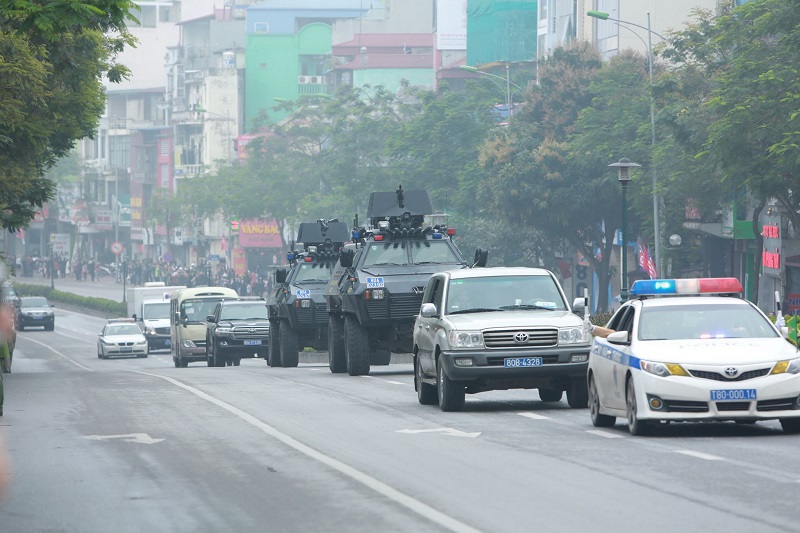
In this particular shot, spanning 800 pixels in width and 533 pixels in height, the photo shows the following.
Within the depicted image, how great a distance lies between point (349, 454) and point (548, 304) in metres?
6.11

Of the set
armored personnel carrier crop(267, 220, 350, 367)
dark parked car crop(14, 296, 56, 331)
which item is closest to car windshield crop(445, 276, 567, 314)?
armored personnel carrier crop(267, 220, 350, 367)

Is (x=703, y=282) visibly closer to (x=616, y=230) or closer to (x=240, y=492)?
(x=240, y=492)

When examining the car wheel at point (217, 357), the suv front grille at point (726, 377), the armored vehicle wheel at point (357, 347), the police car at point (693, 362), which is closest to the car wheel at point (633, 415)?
the police car at point (693, 362)

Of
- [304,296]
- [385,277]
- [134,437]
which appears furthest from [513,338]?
[304,296]

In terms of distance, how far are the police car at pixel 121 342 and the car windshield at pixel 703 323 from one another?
4646 cm

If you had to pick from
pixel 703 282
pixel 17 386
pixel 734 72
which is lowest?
pixel 17 386

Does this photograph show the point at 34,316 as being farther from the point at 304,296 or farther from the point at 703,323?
the point at 703,323

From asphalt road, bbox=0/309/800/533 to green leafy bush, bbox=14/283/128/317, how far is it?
70190 millimetres

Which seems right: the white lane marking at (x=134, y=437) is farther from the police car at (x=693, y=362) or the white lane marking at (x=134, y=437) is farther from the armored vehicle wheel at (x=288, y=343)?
the armored vehicle wheel at (x=288, y=343)

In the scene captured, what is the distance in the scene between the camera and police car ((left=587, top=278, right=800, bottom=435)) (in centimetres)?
1523

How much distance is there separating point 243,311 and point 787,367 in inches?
1139

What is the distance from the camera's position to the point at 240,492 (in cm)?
1224

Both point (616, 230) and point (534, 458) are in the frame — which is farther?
point (616, 230)

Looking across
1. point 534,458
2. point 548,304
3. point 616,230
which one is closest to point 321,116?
point 616,230
